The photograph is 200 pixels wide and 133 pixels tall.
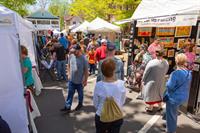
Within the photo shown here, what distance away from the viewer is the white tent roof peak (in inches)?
207

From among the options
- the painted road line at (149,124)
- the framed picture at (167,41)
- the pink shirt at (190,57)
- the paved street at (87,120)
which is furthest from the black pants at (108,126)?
the framed picture at (167,41)

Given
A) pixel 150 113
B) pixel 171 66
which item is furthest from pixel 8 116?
pixel 171 66

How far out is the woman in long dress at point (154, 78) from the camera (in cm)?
515

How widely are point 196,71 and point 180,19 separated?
4.71 ft

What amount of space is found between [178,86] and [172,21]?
7.86 feet

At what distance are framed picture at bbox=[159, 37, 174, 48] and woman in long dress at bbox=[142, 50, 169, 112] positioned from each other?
4.03 meters

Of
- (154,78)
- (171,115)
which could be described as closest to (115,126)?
(171,115)

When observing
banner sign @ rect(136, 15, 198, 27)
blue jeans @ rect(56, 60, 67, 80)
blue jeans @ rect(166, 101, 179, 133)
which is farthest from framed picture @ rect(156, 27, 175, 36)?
blue jeans @ rect(166, 101, 179, 133)

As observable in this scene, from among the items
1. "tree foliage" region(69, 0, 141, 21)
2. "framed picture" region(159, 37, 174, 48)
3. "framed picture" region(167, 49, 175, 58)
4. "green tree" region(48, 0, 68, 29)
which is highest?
"green tree" region(48, 0, 68, 29)

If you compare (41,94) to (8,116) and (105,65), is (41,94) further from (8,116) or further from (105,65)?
(105,65)

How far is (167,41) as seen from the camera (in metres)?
9.18

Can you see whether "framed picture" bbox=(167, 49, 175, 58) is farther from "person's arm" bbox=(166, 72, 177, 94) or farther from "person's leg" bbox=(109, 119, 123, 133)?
"person's leg" bbox=(109, 119, 123, 133)

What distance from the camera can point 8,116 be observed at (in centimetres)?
357

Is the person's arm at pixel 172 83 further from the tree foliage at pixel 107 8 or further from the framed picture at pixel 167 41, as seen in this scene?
the tree foliage at pixel 107 8
